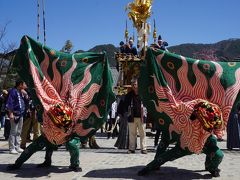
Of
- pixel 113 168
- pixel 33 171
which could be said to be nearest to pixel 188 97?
pixel 113 168

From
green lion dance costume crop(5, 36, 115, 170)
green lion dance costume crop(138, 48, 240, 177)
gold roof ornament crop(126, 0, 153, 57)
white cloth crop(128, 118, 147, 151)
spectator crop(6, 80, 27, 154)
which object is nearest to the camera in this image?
green lion dance costume crop(138, 48, 240, 177)

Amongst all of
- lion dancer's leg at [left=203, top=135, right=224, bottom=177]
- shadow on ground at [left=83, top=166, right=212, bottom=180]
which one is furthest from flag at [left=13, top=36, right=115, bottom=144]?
lion dancer's leg at [left=203, top=135, right=224, bottom=177]

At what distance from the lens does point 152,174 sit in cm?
791

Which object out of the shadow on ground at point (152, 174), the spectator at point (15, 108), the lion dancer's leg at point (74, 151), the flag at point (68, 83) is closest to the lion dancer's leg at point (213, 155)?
the shadow on ground at point (152, 174)

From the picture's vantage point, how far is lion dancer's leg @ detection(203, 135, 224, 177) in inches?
301

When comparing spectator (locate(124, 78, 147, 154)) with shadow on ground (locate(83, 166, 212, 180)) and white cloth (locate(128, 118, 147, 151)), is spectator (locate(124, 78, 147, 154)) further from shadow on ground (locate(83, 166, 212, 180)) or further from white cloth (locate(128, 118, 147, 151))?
shadow on ground (locate(83, 166, 212, 180))

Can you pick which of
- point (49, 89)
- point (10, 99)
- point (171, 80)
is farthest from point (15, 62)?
point (171, 80)

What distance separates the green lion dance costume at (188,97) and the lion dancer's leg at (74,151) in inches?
50.6

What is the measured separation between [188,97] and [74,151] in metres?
2.44

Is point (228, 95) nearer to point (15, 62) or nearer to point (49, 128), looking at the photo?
point (49, 128)

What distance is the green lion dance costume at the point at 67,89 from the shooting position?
8055 mm

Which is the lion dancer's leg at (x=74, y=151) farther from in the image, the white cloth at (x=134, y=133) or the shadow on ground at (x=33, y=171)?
the white cloth at (x=134, y=133)

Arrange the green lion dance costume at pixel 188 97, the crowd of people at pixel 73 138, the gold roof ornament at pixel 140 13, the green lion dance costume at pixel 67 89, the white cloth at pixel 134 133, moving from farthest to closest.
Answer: the gold roof ornament at pixel 140 13 → the white cloth at pixel 134 133 → the crowd of people at pixel 73 138 → the green lion dance costume at pixel 67 89 → the green lion dance costume at pixel 188 97

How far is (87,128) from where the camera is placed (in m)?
8.33
